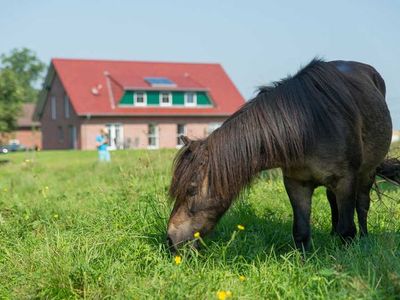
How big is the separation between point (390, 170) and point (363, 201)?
0.88 metres

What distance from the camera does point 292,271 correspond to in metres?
4.25

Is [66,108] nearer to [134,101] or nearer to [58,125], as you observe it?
[58,125]

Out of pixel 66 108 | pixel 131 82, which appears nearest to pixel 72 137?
pixel 66 108

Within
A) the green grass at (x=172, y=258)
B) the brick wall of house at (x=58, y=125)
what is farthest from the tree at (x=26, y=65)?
the green grass at (x=172, y=258)

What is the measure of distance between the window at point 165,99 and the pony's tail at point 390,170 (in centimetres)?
3551

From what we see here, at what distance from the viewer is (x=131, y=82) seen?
41.0 meters

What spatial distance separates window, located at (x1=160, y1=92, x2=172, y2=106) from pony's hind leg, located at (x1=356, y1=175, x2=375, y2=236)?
3598 cm

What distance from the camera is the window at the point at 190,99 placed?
42175mm

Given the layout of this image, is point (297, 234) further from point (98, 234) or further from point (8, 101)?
point (8, 101)

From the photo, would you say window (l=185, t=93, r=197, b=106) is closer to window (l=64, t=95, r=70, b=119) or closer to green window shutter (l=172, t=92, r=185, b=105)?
green window shutter (l=172, t=92, r=185, b=105)

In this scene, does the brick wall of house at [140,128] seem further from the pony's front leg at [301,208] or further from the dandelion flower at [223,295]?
the dandelion flower at [223,295]

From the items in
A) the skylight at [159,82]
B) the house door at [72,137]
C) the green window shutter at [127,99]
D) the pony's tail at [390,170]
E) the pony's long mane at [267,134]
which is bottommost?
the pony's tail at [390,170]

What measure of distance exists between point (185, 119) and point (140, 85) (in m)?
4.43

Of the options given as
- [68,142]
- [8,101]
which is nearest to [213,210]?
[8,101]
